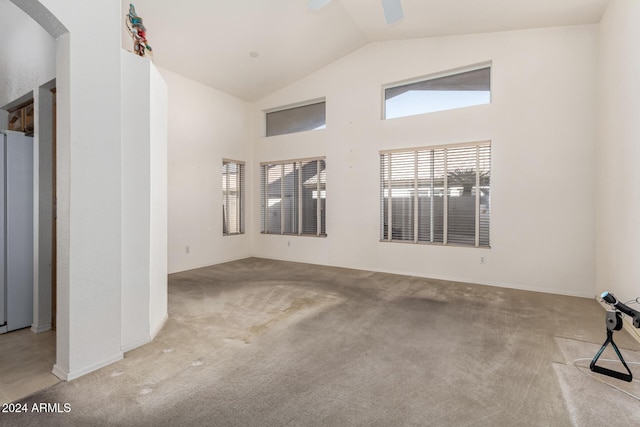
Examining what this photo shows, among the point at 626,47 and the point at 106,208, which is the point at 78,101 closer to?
the point at 106,208

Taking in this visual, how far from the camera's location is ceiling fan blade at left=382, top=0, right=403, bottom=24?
9.86 ft

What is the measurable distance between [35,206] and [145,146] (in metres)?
1.38

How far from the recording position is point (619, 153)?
323cm

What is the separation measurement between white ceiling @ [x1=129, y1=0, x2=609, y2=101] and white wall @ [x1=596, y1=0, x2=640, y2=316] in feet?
2.28

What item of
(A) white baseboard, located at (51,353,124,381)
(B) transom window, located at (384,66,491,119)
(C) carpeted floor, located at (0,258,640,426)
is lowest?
(C) carpeted floor, located at (0,258,640,426)

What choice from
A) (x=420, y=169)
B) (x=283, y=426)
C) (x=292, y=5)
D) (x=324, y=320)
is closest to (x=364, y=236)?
(x=420, y=169)

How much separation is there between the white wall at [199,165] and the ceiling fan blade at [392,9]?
4.04 meters

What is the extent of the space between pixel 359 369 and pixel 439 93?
182 inches

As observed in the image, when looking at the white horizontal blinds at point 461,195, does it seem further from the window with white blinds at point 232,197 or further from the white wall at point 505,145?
the window with white blinds at point 232,197

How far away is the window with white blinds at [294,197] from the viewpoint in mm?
6340

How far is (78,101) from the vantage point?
2.04m

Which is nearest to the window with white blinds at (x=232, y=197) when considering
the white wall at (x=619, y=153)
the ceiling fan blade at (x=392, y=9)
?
the ceiling fan blade at (x=392, y=9)

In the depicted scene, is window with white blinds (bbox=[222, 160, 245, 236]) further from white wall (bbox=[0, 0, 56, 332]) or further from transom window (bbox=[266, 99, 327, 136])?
white wall (bbox=[0, 0, 56, 332])

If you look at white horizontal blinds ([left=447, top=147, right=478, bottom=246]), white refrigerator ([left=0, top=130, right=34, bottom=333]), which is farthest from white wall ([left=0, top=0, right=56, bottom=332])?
white horizontal blinds ([left=447, top=147, right=478, bottom=246])
